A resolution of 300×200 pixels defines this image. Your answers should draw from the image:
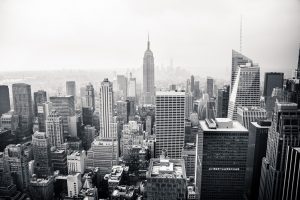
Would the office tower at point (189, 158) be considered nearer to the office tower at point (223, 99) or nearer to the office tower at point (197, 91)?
the office tower at point (223, 99)

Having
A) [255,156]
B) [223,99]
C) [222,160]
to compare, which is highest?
[223,99]

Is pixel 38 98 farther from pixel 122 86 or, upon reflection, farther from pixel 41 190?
→ pixel 41 190

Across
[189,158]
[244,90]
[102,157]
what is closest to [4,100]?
[102,157]

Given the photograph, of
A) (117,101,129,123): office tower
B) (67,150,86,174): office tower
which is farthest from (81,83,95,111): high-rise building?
(67,150,86,174): office tower

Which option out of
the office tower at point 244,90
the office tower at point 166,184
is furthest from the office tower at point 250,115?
the office tower at point 166,184

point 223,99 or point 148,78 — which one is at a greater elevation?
point 148,78

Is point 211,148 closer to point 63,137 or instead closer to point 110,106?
point 110,106

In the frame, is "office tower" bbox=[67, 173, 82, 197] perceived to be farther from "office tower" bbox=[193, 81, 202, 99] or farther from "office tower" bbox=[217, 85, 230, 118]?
"office tower" bbox=[193, 81, 202, 99]
